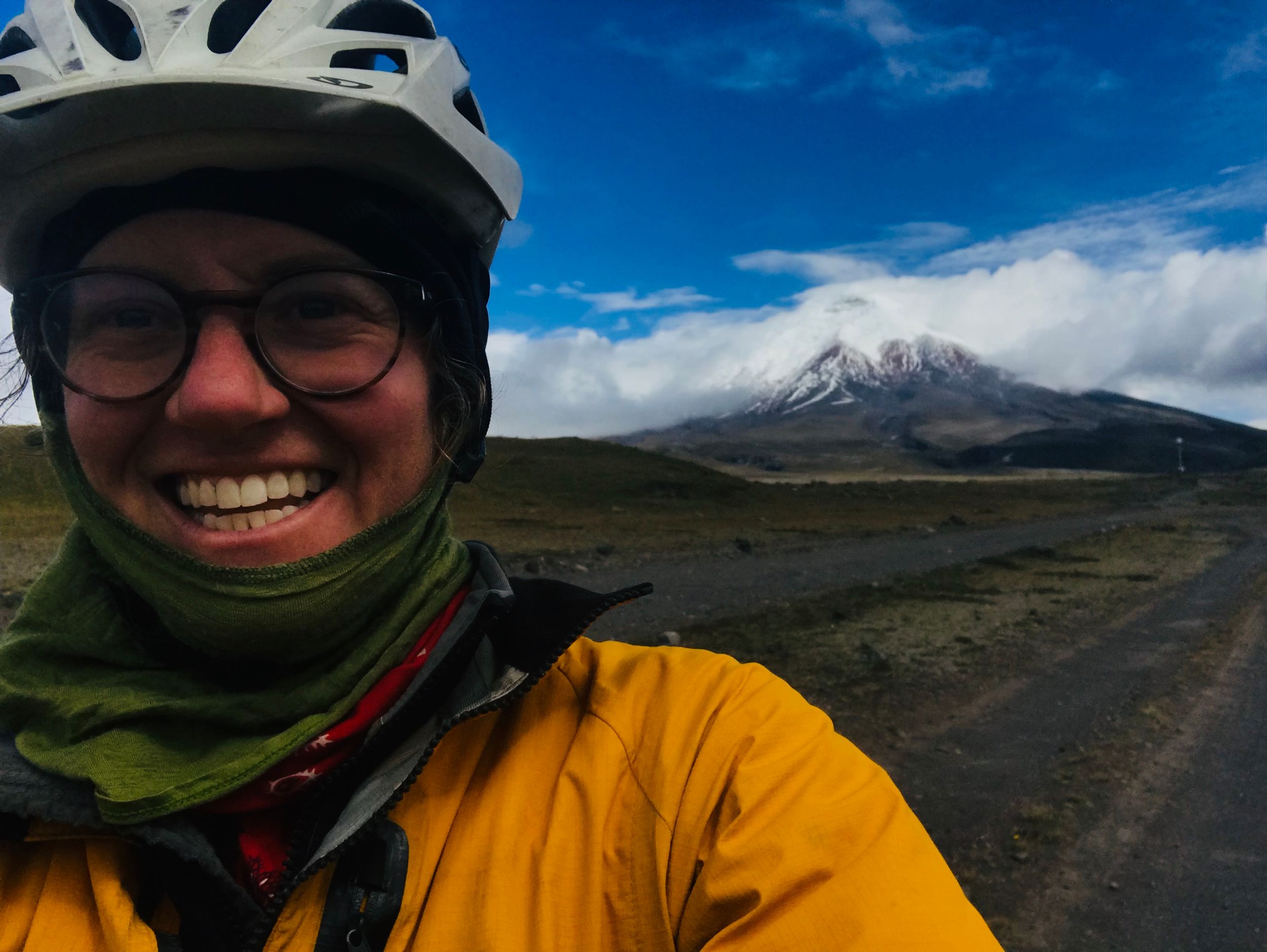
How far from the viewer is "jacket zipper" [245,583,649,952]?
4.04 feet

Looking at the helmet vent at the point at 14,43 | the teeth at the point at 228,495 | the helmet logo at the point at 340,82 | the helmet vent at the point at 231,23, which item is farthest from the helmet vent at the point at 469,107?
the teeth at the point at 228,495

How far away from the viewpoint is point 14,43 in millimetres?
1900

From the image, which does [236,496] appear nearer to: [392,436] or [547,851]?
[392,436]

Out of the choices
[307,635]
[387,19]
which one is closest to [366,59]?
[387,19]

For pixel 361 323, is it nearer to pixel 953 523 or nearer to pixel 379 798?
pixel 379 798

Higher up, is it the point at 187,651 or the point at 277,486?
the point at 277,486

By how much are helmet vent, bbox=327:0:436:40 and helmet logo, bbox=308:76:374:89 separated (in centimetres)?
31

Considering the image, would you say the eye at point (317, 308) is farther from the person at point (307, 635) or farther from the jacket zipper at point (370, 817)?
the jacket zipper at point (370, 817)

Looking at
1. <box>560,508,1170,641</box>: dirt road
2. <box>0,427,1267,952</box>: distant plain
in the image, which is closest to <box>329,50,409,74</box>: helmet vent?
<box>0,427,1267,952</box>: distant plain

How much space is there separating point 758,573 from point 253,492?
12.3 meters

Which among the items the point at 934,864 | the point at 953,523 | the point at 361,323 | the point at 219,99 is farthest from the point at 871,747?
the point at 953,523

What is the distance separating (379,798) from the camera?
1319 millimetres

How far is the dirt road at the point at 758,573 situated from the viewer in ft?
31.3

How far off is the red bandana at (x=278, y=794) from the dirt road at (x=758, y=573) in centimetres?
650
